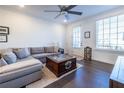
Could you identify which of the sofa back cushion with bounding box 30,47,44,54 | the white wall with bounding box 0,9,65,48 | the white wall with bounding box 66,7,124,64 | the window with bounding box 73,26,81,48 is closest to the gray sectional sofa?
the sofa back cushion with bounding box 30,47,44,54

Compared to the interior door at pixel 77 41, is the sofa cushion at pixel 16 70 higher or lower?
lower

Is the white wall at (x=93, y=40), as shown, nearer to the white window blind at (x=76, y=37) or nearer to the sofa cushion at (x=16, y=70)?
the white window blind at (x=76, y=37)

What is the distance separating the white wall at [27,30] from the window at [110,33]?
10.3ft

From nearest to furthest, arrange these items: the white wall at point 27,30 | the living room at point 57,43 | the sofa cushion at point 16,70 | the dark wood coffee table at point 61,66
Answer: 1. the sofa cushion at point 16,70
2. the living room at point 57,43
3. the dark wood coffee table at point 61,66
4. the white wall at point 27,30

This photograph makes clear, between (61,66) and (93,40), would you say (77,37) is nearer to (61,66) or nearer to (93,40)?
(93,40)

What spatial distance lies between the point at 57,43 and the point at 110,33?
12.3ft

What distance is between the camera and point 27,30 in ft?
18.7

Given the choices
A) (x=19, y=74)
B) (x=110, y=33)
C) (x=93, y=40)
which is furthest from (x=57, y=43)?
(x=19, y=74)

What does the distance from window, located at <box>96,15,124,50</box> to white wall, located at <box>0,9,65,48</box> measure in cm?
313

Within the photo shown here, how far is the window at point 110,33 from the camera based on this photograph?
14.9 ft

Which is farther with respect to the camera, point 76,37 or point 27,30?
point 76,37

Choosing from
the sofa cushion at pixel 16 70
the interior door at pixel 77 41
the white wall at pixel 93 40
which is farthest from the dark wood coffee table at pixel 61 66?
the interior door at pixel 77 41

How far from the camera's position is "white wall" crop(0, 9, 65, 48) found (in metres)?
4.91
